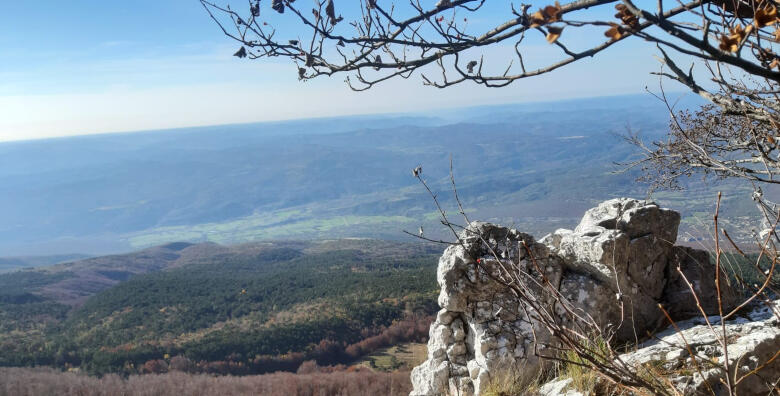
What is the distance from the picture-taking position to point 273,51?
12.5ft

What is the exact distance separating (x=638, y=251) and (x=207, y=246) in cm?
10785

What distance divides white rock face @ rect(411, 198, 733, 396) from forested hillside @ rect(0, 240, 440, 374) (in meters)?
26.9

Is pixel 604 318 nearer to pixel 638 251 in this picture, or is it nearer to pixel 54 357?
pixel 638 251

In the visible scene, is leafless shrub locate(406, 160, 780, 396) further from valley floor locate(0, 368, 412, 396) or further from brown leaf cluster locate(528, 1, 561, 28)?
valley floor locate(0, 368, 412, 396)

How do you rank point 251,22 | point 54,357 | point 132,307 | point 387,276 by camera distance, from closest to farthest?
point 251,22 < point 54,357 < point 132,307 < point 387,276

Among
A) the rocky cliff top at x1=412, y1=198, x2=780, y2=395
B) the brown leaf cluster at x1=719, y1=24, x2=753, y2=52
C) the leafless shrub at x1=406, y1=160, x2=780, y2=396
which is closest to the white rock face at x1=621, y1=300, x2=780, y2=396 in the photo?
the leafless shrub at x1=406, y1=160, x2=780, y2=396

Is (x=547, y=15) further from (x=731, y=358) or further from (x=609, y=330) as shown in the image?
(x=731, y=358)

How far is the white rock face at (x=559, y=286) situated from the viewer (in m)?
6.51

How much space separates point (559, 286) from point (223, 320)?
4138 cm

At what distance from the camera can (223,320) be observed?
4384cm

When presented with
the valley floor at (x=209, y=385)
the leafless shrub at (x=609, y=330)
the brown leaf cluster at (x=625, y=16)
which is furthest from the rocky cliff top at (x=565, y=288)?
the valley floor at (x=209, y=385)

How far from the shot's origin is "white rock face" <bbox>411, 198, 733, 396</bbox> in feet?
21.4

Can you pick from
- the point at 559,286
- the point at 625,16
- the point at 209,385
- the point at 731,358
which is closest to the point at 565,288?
the point at 559,286

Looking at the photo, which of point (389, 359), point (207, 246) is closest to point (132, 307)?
point (389, 359)
